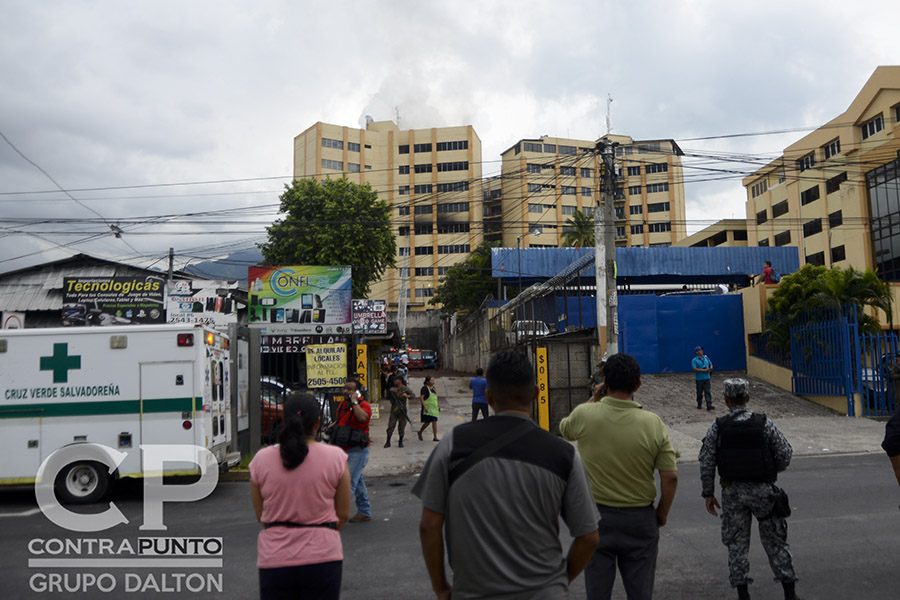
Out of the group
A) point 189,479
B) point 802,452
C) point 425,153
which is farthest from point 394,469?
point 425,153

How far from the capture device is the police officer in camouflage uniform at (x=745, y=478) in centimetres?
480

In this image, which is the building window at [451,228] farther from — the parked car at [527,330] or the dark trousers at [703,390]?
the dark trousers at [703,390]

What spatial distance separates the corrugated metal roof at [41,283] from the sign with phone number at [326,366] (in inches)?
787

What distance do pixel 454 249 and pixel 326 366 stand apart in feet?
202

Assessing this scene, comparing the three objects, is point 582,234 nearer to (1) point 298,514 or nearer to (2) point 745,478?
(2) point 745,478

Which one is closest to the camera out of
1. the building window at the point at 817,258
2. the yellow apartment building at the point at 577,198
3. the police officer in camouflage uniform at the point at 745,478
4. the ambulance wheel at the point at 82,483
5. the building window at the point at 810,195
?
the police officer in camouflage uniform at the point at 745,478

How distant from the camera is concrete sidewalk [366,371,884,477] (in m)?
13.2

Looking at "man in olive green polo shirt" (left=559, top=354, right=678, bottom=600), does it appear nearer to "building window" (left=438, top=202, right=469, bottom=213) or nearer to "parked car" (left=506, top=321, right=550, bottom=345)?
"parked car" (left=506, top=321, right=550, bottom=345)

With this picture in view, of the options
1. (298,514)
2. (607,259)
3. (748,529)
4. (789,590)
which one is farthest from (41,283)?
(789,590)

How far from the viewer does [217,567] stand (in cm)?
644

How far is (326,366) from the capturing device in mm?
14711

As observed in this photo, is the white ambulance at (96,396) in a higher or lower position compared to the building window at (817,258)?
lower

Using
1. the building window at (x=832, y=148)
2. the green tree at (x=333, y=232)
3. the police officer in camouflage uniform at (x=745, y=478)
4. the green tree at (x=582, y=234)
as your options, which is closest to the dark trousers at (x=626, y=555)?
the police officer in camouflage uniform at (x=745, y=478)

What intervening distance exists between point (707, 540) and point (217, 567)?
4.90 meters
